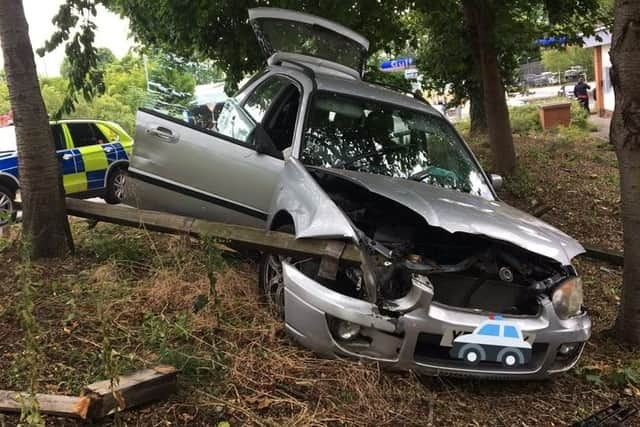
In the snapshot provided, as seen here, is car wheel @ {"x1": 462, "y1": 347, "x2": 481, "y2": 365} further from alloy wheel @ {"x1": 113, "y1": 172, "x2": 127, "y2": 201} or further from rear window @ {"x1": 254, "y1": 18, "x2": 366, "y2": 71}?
alloy wheel @ {"x1": 113, "y1": 172, "x2": 127, "y2": 201}

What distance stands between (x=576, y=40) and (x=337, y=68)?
9466mm

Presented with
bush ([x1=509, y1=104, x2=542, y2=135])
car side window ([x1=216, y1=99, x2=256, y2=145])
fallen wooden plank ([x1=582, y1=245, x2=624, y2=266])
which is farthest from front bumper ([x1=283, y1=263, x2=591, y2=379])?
bush ([x1=509, y1=104, x2=542, y2=135])

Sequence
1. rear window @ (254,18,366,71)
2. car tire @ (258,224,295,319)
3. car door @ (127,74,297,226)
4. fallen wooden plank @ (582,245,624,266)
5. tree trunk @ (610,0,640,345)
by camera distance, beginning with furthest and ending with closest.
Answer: fallen wooden plank @ (582,245,624,266) → rear window @ (254,18,366,71) → car door @ (127,74,297,226) → tree trunk @ (610,0,640,345) → car tire @ (258,224,295,319)

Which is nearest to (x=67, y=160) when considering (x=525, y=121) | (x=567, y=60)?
(x=525, y=121)

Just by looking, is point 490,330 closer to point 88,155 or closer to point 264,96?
point 264,96

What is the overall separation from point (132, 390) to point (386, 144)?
2.90m

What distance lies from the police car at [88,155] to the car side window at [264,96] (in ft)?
15.4

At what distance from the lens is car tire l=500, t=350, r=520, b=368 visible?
10.9 feet

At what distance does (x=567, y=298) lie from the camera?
3490mm

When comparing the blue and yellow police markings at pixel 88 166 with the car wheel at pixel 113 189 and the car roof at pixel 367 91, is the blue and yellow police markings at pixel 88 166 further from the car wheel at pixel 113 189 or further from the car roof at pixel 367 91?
the car roof at pixel 367 91

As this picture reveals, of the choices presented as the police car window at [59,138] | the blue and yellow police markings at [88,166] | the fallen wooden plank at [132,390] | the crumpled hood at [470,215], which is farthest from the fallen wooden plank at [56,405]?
the police car window at [59,138]

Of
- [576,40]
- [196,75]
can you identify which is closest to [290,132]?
[576,40]

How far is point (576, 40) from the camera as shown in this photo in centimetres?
1307

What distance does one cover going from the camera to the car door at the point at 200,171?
4.69 metres
